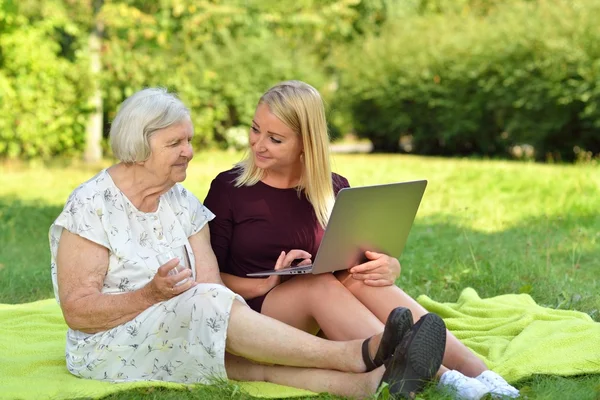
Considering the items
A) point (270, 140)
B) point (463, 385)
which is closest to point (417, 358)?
point (463, 385)

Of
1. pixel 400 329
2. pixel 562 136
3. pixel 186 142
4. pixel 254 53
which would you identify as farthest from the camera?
pixel 254 53

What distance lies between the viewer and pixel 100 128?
13969 mm

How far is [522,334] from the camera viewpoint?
4.02 m

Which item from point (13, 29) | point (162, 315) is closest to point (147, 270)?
point (162, 315)

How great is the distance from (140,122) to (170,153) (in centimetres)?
15

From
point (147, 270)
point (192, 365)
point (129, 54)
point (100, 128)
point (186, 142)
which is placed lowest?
point (100, 128)

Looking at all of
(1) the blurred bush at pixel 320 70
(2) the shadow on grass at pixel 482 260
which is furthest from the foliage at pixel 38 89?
(2) the shadow on grass at pixel 482 260

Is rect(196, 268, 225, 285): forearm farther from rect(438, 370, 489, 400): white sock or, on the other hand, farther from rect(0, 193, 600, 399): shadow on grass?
rect(0, 193, 600, 399): shadow on grass

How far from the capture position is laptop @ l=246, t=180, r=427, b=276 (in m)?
3.14

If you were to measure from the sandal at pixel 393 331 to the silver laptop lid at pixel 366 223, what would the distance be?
1.26 ft

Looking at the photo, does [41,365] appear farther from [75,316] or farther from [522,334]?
[522,334]

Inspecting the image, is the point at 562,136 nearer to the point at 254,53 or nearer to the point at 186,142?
the point at 254,53

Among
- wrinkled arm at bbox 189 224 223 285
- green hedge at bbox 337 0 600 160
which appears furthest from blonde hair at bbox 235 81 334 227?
green hedge at bbox 337 0 600 160

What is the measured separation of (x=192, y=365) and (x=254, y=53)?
13.9 metres
